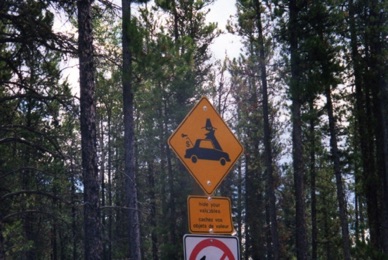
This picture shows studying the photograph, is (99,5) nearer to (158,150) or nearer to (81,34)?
(81,34)

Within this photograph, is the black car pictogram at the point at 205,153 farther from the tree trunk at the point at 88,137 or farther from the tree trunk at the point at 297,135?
the tree trunk at the point at 297,135

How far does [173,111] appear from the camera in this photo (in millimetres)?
32062

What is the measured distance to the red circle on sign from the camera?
5.67 m

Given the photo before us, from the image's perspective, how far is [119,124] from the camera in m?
43.7

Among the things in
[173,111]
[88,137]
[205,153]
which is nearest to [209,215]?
[205,153]

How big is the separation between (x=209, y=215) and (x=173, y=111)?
26224 millimetres

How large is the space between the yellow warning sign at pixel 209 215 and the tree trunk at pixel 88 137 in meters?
5.76

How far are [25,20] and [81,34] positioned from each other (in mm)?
1124

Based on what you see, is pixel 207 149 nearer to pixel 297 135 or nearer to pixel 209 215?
pixel 209 215

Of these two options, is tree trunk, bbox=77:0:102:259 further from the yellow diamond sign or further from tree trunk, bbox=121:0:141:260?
tree trunk, bbox=121:0:141:260

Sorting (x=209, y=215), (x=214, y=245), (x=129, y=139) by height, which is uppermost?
(x=129, y=139)

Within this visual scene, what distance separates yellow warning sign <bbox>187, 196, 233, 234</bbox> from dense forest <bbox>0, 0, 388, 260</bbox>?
19.0 feet

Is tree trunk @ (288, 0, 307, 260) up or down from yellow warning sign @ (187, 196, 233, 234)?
up

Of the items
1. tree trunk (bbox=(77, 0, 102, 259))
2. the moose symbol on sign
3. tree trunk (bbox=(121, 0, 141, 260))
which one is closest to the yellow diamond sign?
the moose symbol on sign
